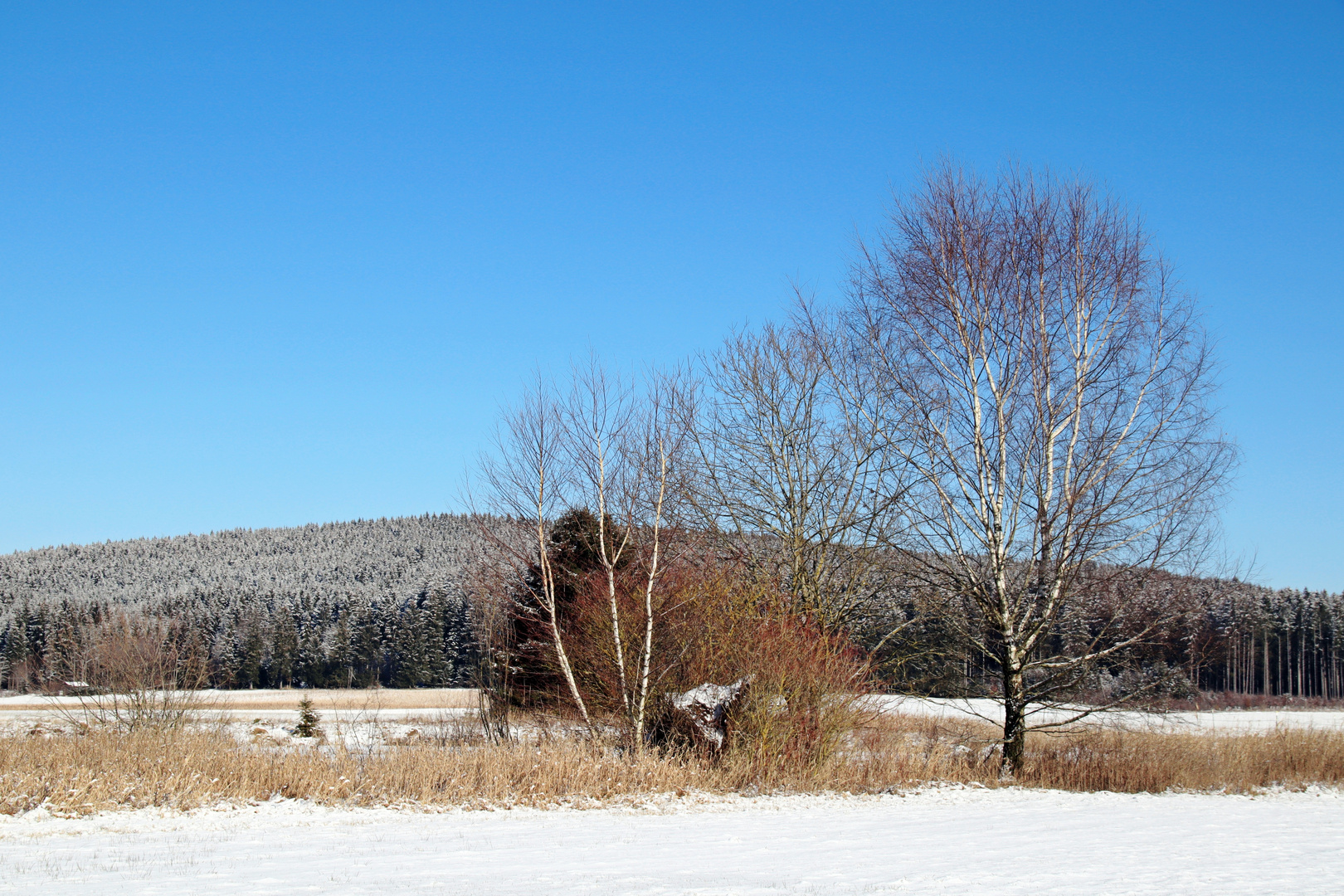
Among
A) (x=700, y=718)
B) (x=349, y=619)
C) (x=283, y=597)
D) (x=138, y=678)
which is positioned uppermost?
(x=138, y=678)

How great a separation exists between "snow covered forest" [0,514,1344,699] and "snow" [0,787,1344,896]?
3.46 m

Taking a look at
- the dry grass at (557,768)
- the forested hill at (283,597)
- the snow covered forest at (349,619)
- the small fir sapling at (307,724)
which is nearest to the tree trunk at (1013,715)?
the dry grass at (557,768)

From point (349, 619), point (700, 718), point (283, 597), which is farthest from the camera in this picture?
point (283, 597)

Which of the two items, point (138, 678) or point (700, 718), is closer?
point (700, 718)

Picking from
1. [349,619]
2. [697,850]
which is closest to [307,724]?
[697,850]

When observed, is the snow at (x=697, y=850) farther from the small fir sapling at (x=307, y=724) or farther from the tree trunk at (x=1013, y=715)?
the small fir sapling at (x=307, y=724)

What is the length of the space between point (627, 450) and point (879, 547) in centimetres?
540

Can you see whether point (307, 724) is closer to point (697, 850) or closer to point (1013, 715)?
point (697, 850)

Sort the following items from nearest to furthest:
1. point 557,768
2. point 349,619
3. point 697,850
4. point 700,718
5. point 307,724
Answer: point 697,850 → point 557,768 → point 700,718 → point 307,724 → point 349,619

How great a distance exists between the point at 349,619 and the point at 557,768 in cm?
7801

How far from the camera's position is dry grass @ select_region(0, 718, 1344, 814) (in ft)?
36.1

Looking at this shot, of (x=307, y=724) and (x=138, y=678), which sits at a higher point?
(x=138, y=678)

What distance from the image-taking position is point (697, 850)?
9.08 m

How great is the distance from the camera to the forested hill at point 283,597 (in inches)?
2958
